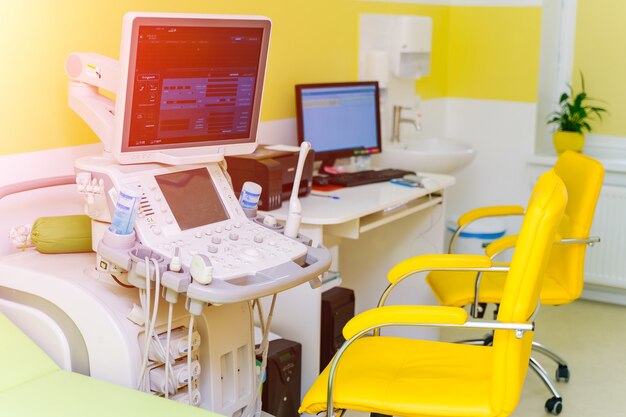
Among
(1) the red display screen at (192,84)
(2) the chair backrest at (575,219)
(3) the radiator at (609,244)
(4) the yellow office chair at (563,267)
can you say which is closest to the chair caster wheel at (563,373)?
(4) the yellow office chair at (563,267)

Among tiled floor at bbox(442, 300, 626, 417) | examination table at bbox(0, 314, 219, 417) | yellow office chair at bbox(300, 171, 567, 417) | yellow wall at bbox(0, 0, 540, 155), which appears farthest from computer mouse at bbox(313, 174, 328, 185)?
examination table at bbox(0, 314, 219, 417)

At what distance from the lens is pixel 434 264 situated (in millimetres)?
2738

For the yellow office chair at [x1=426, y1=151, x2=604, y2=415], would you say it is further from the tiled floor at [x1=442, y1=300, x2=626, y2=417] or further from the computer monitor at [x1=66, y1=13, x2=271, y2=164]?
the computer monitor at [x1=66, y1=13, x2=271, y2=164]

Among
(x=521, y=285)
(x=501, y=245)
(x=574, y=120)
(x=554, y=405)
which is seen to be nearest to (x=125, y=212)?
(x=521, y=285)

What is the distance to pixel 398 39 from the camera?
4.35m

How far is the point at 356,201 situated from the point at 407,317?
1138 mm

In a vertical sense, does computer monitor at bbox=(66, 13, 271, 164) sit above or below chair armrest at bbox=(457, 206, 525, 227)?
above

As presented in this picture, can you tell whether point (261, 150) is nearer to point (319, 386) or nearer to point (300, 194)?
point (300, 194)

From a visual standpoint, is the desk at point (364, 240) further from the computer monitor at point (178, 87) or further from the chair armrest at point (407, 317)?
the chair armrest at point (407, 317)

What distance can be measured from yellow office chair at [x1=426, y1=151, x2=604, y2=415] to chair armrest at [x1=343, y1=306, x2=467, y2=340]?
3.26ft

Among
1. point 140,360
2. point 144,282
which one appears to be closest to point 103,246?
point 144,282

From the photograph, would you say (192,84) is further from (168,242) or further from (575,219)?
(575,219)

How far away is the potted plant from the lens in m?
4.65

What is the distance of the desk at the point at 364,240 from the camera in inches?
121
